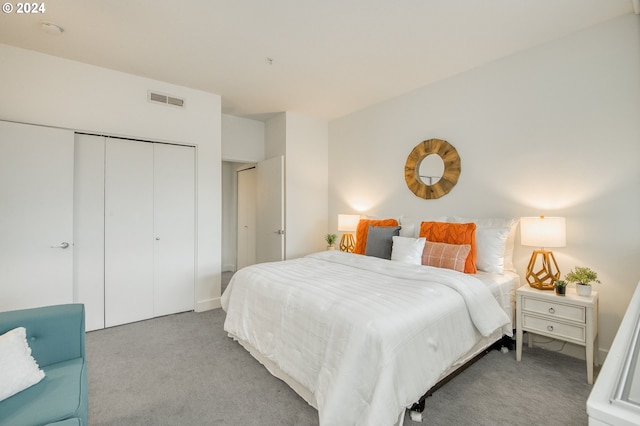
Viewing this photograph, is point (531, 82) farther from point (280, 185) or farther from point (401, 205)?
point (280, 185)

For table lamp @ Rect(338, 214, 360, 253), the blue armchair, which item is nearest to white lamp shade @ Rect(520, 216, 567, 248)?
table lamp @ Rect(338, 214, 360, 253)

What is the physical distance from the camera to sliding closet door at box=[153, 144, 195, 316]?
3.46 metres

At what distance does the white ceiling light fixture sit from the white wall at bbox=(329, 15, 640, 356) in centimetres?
356

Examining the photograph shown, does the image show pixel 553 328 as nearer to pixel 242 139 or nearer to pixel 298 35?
pixel 298 35

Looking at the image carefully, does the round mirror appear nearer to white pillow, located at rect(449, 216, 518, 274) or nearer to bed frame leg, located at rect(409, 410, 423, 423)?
white pillow, located at rect(449, 216, 518, 274)

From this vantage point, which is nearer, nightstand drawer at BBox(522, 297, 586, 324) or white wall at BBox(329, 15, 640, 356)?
nightstand drawer at BBox(522, 297, 586, 324)

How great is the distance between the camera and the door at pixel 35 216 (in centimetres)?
265

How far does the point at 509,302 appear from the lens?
2.50m

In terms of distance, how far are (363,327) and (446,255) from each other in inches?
57.5

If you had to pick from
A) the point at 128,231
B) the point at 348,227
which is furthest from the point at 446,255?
the point at 128,231

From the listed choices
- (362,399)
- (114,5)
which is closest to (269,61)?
(114,5)

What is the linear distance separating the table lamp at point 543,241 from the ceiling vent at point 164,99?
3841 millimetres

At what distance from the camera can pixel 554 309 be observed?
221 cm

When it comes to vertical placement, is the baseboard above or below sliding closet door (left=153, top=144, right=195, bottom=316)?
below
